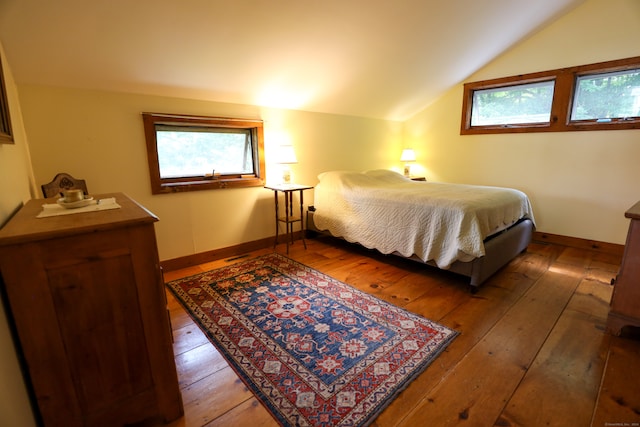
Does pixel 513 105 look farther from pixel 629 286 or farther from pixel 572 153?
pixel 629 286

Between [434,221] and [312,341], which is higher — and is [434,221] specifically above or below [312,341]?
above

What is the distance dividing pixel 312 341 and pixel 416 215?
146 centimetres

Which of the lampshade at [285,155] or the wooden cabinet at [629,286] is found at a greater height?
the lampshade at [285,155]

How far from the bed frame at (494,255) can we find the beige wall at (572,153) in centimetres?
88

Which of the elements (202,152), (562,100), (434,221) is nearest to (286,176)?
(202,152)

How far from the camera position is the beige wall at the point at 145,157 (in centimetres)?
218

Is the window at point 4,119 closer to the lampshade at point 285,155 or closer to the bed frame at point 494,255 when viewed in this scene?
the lampshade at point 285,155

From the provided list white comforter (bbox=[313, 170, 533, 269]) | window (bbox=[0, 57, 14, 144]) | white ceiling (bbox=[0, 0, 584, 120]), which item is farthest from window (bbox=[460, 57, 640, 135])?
window (bbox=[0, 57, 14, 144])

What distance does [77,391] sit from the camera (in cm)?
105

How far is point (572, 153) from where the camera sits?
3350mm

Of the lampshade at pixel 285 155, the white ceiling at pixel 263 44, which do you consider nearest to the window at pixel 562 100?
the white ceiling at pixel 263 44

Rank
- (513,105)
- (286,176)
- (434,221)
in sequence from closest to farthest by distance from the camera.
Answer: (434,221)
(286,176)
(513,105)

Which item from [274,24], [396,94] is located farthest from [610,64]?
[274,24]

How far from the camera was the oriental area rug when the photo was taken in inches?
53.7
